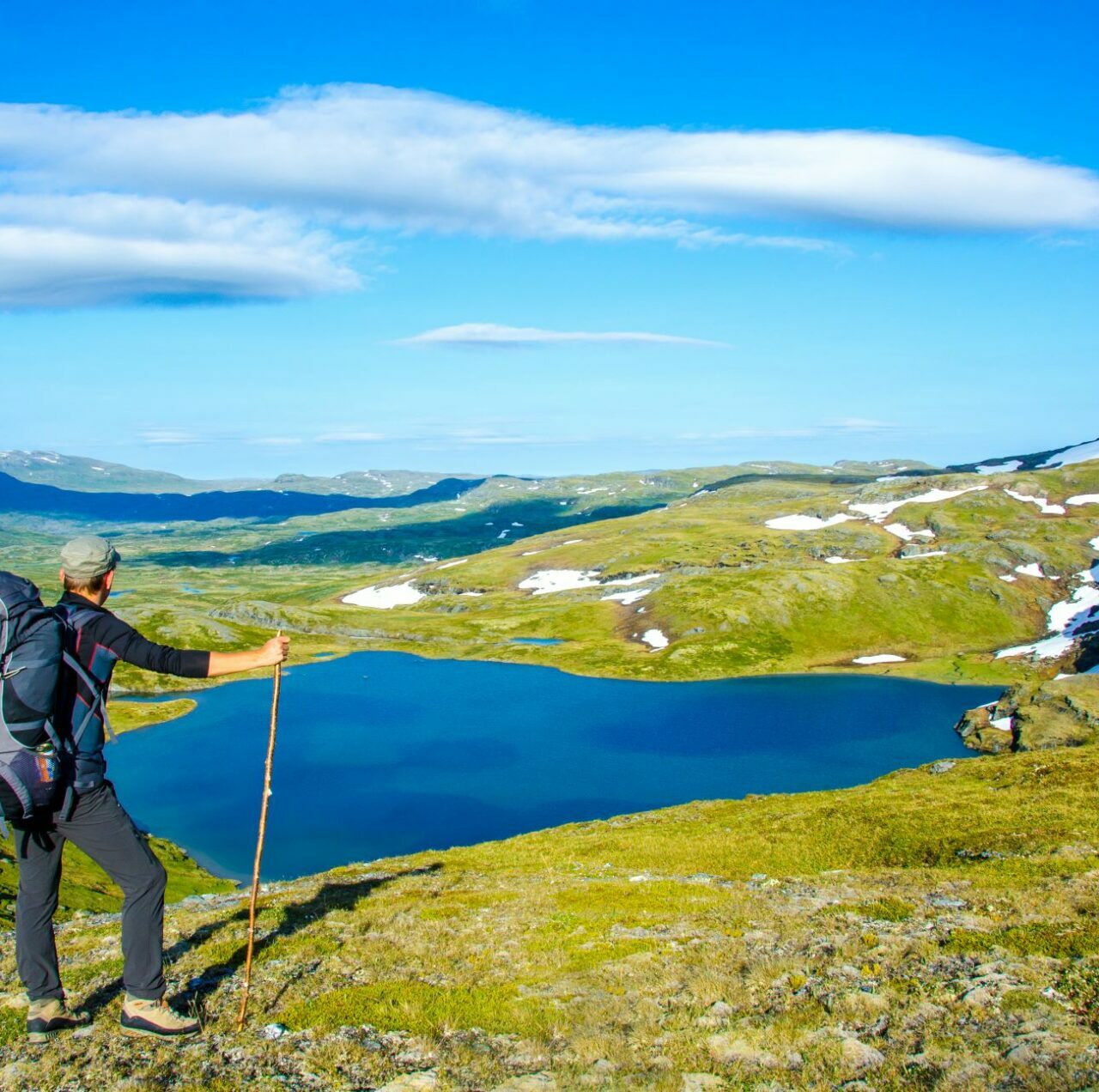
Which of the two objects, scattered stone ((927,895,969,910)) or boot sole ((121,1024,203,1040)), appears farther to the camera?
scattered stone ((927,895,969,910))

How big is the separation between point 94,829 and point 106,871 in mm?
745

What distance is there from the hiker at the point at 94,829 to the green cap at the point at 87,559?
13mm

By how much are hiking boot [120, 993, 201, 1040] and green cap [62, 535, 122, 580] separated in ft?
21.8

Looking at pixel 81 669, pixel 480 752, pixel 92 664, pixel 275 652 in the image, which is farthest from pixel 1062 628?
pixel 81 669

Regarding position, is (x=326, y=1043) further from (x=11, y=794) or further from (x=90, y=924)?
(x=90, y=924)

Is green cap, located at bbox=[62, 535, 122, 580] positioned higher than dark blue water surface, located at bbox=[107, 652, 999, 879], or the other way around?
green cap, located at bbox=[62, 535, 122, 580]

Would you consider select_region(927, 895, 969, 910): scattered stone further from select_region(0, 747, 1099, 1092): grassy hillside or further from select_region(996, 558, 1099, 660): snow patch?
select_region(996, 558, 1099, 660): snow patch

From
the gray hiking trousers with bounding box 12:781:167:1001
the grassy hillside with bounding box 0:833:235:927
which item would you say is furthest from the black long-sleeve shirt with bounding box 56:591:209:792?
the grassy hillside with bounding box 0:833:235:927

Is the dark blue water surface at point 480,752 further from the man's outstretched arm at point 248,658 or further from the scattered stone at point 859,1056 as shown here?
the scattered stone at point 859,1056

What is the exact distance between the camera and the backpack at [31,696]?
1163 centimetres

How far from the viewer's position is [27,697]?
11656 mm

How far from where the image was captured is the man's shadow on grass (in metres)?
15.1

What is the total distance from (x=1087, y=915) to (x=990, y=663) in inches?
6553

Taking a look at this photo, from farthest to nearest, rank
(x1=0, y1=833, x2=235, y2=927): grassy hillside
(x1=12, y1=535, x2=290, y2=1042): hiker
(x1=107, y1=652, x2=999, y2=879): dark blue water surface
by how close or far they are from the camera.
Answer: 1. (x1=107, y1=652, x2=999, y2=879): dark blue water surface
2. (x1=0, y1=833, x2=235, y2=927): grassy hillside
3. (x1=12, y1=535, x2=290, y2=1042): hiker
